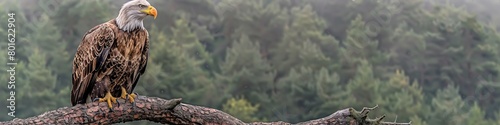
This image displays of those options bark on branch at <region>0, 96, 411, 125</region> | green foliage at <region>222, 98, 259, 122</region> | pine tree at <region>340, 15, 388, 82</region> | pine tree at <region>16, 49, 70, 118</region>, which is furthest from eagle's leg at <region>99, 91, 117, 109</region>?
pine tree at <region>340, 15, 388, 82</region>

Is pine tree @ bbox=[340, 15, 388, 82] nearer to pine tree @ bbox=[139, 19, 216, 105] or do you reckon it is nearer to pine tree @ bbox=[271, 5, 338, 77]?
pine tree @ bbox=[271, 5, 338, 77]

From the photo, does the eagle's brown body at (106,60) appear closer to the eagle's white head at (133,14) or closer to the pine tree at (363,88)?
the eagle's white head at (133,14)

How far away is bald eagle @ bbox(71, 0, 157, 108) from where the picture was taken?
3.94 m

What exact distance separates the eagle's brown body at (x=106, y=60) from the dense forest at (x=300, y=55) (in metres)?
10.4

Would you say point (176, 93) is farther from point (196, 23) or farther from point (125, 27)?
point (125, 27)

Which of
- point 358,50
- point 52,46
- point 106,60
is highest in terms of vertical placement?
point 358,50

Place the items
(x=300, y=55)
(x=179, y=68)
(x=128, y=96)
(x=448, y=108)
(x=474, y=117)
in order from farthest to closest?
(x=300, y=55) < (x=474, y=117) < (x=448, y=108) < (x=179, y=68) < (x=128, y=96)

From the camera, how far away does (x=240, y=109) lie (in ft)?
51.9

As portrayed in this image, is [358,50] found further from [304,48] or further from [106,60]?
[106,60]

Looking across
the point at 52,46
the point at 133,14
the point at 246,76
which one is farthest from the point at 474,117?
the point at 133,14

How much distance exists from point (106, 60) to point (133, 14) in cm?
29

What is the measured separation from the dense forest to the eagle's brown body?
1040 centimetres

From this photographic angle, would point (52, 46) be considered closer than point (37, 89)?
No

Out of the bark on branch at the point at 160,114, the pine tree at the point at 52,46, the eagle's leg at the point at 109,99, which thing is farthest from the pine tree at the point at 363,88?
the eagle's leg at the point at 109,99
